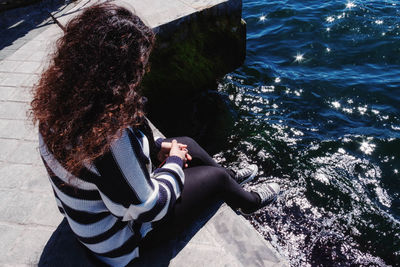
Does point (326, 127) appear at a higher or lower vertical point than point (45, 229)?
lower

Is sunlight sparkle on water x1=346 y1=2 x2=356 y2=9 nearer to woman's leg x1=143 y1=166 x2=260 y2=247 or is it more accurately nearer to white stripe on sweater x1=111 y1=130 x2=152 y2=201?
woman's leg x1=143 y1=166 x2=260 y2=247

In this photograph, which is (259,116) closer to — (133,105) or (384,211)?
(384,211)

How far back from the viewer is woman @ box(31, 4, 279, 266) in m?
1.43

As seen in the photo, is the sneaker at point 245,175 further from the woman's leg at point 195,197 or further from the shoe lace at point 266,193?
the woman's leg at point 195,197

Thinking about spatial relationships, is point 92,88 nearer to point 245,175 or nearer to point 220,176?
point 220,176

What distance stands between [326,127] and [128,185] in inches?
159

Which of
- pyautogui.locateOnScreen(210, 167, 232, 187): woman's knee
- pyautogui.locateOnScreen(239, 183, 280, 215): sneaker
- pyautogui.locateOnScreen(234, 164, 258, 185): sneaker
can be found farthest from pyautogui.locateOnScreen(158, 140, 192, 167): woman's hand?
pyautogui.locateOnScreen(234, 164, 258, 185): sneaker

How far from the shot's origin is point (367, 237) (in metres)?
3.17

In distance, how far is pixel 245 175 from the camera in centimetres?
363

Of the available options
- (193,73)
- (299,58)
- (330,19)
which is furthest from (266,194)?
(330,19)

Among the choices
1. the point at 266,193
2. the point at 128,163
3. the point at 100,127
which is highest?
the point at 100,127

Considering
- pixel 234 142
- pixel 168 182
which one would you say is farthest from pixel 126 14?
pixel 234 142

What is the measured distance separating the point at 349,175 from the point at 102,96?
3.54 meters

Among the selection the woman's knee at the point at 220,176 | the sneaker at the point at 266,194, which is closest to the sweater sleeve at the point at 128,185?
the woman's knee at the point at 220,176
